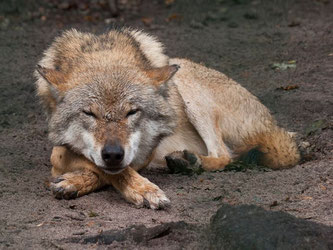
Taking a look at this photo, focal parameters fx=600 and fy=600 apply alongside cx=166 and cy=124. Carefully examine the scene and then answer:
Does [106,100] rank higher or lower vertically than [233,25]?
higher

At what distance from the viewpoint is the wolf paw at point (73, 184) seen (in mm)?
5078

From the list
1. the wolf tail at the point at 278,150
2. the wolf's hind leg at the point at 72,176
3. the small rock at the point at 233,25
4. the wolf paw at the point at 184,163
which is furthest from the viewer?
the small rock at the point at 233,25

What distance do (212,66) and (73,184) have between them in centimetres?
479

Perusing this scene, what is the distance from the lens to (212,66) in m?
9.42

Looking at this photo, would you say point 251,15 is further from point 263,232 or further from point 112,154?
point 263,232

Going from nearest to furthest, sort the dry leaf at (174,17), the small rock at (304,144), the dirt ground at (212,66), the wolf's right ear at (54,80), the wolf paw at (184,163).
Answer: the dirt ground at (212,66), the wolf's right ear at (54,80), the wolf paw at (184,163), the small rock at (304,144), the dry leaf at (174,17)

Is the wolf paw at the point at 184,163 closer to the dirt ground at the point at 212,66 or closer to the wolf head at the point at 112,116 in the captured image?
the dirt ground at the point at 212,66

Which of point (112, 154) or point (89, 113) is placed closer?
point (112, 154)

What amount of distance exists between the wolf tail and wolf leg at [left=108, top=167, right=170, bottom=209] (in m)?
1.64

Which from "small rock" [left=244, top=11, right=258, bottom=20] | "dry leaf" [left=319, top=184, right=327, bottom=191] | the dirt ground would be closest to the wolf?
the dirt ground

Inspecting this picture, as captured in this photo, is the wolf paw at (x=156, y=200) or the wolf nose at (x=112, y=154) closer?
the wolf nose at (x=112, y=154)

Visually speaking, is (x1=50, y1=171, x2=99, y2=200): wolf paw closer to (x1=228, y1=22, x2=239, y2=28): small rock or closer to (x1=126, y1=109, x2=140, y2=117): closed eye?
(x1=126, y1=109, x2=140, y2=117): closed eye

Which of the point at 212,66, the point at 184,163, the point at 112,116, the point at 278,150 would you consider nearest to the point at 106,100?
the point at 112,116

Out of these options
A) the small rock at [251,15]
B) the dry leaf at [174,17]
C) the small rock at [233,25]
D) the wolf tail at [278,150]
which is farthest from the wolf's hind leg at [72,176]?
the small rock at [251,15]
